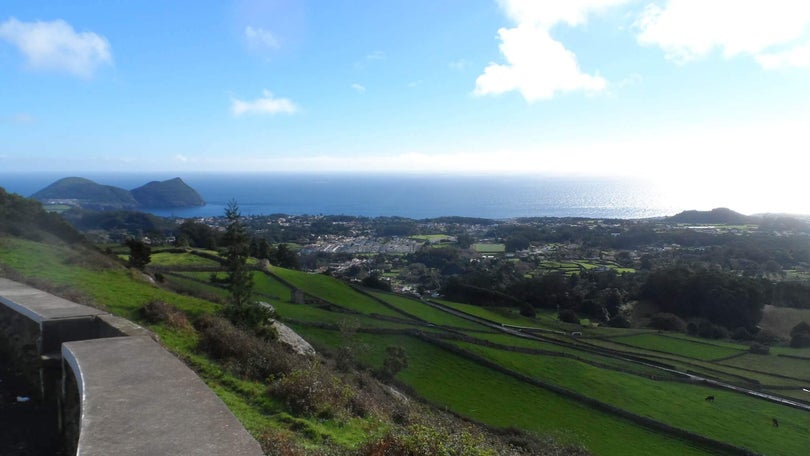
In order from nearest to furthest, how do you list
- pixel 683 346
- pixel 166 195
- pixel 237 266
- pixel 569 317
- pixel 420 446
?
pixel 420 446 < pixel 237 266 < pixel 683 346 < pixel 569 317 < pixel 166 195

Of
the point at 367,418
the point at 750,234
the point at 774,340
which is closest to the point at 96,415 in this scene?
the point at 367,418

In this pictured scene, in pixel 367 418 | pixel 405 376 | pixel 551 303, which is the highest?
pixel 367 418

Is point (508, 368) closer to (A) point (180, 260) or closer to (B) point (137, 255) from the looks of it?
(B) point (137, 255)

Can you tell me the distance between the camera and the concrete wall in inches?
128

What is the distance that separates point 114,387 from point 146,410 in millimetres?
625

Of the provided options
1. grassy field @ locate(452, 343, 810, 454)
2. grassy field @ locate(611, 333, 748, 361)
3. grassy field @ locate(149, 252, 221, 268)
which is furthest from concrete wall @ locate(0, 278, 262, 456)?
grassy field @ locate(611, 333, 748, 361)

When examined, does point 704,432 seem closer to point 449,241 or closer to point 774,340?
point 774,340

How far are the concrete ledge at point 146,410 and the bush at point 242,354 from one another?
3750 mm

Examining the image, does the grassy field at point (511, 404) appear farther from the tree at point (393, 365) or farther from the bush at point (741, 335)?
the bush at point (741, 335)

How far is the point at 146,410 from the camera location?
3656 mm

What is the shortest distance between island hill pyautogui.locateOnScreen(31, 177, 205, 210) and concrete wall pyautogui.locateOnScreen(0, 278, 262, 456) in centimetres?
7881

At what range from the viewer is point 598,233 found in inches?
4210

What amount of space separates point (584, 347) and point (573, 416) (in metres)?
12.5

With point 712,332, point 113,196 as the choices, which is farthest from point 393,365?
Result: point 113,196
